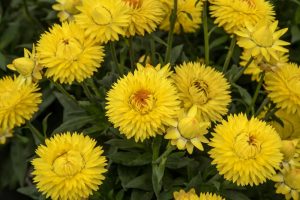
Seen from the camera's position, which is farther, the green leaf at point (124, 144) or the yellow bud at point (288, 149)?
the green leaf at point (124, 144)

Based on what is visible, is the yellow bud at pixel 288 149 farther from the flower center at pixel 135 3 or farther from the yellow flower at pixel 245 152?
the flower center at pixel 135 3

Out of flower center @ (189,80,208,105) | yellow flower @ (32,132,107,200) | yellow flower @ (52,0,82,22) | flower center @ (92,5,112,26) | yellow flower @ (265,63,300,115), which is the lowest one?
yellow flower @ (32,132,107,200)

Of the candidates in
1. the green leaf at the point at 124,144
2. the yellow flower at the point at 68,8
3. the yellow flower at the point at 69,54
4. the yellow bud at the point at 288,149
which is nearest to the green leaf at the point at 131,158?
the green leaf at the point at 124,144

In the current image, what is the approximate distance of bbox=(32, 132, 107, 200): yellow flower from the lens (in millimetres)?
1206

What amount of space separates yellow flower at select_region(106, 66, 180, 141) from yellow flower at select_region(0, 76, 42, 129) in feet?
0.92

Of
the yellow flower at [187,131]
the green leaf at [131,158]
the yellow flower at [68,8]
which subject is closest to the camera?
the yellow flower at [187,131]

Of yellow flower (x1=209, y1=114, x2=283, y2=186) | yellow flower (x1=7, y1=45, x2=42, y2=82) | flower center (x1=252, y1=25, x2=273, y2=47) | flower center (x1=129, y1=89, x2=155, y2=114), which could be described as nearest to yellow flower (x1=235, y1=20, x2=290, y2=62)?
flower center (x1=252, y1=25, x2=273, y2=47)

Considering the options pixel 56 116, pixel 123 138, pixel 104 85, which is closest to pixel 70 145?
pixel 123 138

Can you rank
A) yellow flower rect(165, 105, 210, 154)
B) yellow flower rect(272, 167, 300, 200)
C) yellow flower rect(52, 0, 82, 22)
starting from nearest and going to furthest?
yellow flower rect(165, 105, 210, 154)
yellow flower rect(272, 167, 300, 200)
yellow flower rect(52, 0, 82, 22)

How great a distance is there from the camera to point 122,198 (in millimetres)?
1444

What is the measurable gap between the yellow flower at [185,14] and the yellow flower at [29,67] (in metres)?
0.44

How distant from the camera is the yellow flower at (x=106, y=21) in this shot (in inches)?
52.5

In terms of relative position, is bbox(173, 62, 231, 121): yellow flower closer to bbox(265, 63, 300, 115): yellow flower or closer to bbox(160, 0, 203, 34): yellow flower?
bbox(265, 63, 300, 115): yellow flower

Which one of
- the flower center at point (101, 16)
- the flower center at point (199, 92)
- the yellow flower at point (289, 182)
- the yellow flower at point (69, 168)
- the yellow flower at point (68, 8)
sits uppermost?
the flower center at point (101, 16)
